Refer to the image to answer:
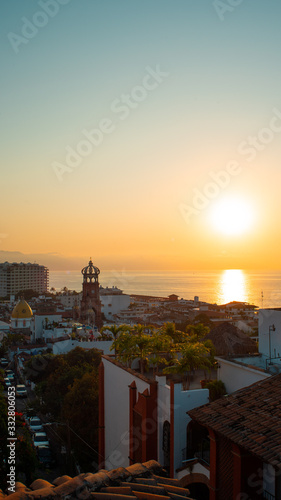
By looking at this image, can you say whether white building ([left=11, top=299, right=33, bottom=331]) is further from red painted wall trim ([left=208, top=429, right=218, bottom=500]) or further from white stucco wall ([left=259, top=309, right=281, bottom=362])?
red painted wall trim ([left=208, top=429, right=218, bottom=500])

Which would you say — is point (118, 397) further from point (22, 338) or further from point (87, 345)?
point (22, 338)

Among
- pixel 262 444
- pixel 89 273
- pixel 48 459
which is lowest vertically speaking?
pixel 48 459

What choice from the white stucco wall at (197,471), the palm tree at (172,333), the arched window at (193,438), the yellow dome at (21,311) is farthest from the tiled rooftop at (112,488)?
the yellow dome at (21,311)

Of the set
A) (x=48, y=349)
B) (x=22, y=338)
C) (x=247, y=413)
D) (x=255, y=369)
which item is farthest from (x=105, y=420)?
(x=22, y=338)

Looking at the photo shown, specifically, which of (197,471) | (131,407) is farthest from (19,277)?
(197,471)

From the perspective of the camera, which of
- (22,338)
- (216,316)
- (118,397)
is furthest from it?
(216,316)

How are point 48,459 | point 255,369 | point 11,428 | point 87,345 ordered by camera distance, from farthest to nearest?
1. point 87,345
2. point 48,459
3. point 11,428
4. point 255,369
